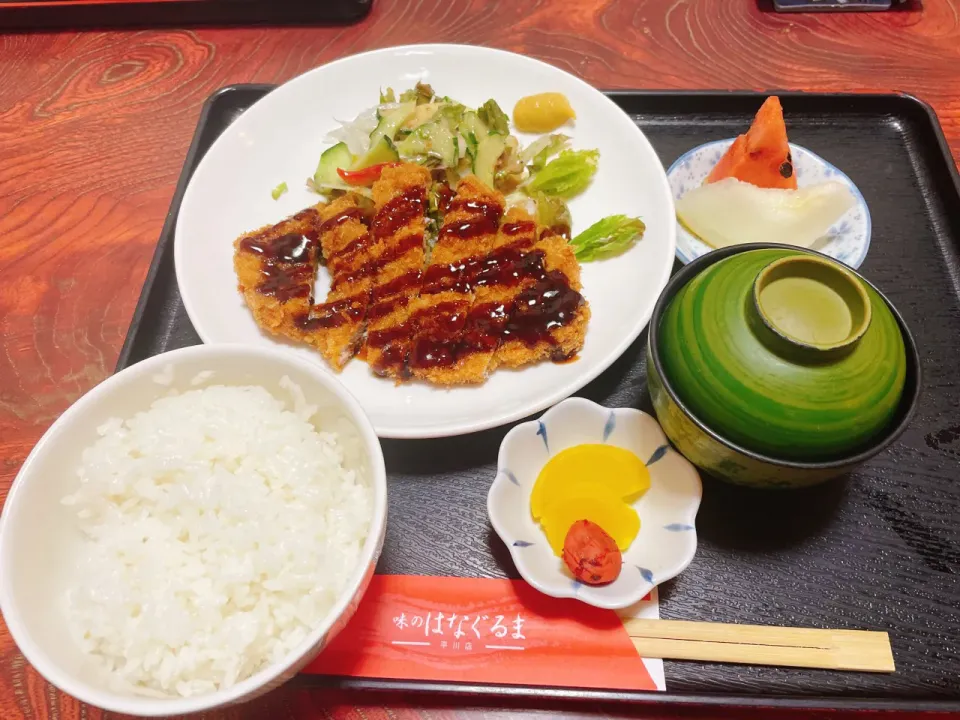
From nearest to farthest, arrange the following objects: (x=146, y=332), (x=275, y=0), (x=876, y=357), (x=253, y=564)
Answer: (x=253, y=564), (x=876, y=357), (x=146, y=332), (x=275, y=0)

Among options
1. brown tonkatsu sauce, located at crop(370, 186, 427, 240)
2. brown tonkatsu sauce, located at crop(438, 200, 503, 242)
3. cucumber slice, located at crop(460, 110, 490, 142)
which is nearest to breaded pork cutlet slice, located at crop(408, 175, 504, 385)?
brown tonkatsu sauce, located at crop(438, 200, 503, 242)

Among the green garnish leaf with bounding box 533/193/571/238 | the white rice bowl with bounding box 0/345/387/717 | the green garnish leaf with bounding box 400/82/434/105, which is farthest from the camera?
the green garnish leaf with bounding box 400/82/434/105

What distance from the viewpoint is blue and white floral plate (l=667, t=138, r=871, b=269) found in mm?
2160

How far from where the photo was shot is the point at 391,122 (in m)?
2.38

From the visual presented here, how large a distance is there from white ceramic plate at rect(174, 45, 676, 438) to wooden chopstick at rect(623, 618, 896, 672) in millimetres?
666

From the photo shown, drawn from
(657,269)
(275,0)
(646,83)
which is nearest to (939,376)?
(657,269)

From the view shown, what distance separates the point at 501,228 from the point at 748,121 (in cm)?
126

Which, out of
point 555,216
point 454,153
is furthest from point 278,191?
point 555,216

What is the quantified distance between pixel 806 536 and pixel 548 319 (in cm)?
96

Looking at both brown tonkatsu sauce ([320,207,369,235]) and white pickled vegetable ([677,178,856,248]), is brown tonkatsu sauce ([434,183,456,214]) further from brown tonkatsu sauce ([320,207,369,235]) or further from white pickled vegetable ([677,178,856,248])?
white pickled vegetable ([677,178,856,248])

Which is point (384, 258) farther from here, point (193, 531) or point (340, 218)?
point (193, 531)

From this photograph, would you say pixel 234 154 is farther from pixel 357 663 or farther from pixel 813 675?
pixel 813 675

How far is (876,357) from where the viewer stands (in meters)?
1.40

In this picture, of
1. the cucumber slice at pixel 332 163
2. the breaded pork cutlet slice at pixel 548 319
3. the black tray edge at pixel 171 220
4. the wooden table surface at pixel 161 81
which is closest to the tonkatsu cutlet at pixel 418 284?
the breaded pork cutlet slice at pixel 548 319
